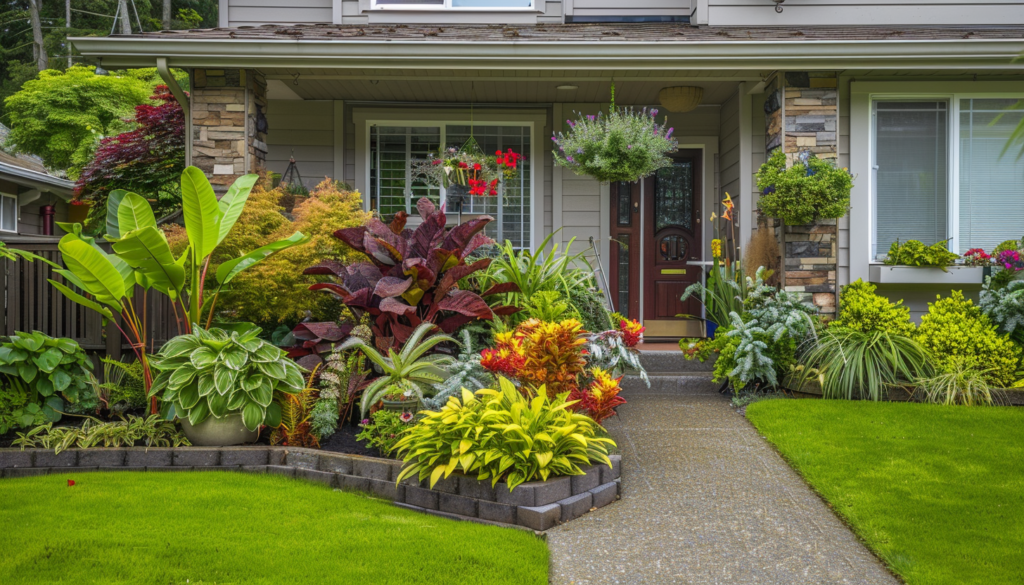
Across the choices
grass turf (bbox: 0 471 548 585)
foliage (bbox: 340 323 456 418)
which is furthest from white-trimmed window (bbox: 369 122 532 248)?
grass turf (bbox: 0 471 548 585)

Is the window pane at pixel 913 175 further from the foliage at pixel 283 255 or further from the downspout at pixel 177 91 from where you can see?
the downspout at pixel 177 91

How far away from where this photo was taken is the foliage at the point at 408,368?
4.48 meters

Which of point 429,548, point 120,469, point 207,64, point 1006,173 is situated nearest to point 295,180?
point 207,64

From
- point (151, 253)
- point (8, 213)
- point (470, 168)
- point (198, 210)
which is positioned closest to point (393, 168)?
point (470, 168)

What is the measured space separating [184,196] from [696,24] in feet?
18.0

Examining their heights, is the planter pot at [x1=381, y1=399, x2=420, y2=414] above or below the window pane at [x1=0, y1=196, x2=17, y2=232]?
below

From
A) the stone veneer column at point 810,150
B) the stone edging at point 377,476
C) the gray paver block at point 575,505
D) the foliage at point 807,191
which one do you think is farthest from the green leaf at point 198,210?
the stone veneer column at point 810,150

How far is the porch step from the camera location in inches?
270

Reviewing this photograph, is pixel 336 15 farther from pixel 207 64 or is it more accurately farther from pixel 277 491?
pixel 277 491

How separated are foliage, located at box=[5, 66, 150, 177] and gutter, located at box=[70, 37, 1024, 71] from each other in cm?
1156

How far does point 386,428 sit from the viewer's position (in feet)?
14.2

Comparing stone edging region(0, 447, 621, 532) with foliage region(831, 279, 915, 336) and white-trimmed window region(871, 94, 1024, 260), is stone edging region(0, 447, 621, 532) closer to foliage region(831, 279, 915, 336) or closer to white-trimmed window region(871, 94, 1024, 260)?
foliage region(831, 279, 915, 336)

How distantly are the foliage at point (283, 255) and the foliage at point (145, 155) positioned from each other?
2331 mm

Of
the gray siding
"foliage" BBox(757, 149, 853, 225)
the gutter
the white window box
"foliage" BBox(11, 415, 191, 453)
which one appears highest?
the gray siding
